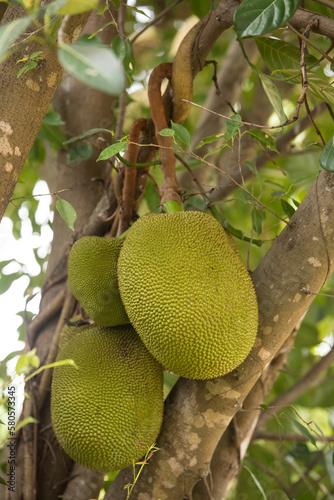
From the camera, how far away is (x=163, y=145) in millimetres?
1121

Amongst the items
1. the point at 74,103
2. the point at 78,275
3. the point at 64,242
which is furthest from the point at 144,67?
the point at 78,275

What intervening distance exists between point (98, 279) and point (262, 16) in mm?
584

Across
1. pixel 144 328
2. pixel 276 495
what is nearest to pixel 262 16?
pixel 144 328

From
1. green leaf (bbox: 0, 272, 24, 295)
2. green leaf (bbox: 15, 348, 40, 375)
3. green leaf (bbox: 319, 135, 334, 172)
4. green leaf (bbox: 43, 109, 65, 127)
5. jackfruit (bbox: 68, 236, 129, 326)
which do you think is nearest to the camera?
green leaf (bbox: 15, 348, 40, 375)

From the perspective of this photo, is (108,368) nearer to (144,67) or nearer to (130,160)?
(130,160)

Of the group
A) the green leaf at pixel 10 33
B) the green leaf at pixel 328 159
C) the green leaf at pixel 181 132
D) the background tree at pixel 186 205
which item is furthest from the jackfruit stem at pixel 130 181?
the green leaf at pixel 10 33

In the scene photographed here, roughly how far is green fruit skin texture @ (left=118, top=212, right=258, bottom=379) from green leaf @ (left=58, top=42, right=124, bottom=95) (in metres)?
0.47

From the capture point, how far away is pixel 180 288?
0.88 metres

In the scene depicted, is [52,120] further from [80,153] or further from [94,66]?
[94,66]

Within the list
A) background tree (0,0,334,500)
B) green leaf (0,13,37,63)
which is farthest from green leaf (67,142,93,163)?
green leaf (0,13,37,63)

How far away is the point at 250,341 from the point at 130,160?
51 cm

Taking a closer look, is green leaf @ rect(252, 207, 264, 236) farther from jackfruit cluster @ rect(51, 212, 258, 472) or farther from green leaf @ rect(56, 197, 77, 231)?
green leaf @ rect(56, 197, 77, 231)

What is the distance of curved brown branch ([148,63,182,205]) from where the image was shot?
3.64 feet

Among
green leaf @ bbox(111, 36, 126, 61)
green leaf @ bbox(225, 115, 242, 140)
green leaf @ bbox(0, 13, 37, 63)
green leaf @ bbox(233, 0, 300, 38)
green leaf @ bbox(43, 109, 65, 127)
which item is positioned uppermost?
green leaf @ bbox(0, 13, 37, 63)
